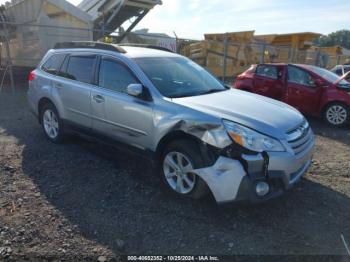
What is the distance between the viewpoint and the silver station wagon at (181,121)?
337 cm

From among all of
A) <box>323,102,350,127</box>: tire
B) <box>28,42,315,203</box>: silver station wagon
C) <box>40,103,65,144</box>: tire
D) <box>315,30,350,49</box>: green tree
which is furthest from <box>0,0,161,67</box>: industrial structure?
<box>315,30,350,49</box>: green tree

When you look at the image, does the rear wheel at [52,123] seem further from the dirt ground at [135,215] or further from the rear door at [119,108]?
the rear door at [119,108]

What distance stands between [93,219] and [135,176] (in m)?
1.14

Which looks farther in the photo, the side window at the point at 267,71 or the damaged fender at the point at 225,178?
the side window at the point at 267,71

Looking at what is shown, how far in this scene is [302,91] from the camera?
8312 millimetres

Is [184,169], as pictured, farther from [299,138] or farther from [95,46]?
[95,46]

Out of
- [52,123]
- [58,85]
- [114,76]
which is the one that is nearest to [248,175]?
[114,76]

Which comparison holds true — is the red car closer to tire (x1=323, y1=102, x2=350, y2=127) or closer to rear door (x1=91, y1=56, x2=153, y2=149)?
tire (x1=323, y1=102, x2=350, y2=127)

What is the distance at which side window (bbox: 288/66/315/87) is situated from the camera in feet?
27.2

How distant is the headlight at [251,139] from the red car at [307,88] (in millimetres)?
5259

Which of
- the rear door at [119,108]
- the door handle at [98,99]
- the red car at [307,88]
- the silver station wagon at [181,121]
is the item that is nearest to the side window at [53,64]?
the silver station wagon at [181,121]

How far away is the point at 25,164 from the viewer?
16.4 ft

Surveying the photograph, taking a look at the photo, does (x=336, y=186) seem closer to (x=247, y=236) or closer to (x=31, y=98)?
(x=247, y=236)

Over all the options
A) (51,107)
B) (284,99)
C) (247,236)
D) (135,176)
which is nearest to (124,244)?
(247,236)
